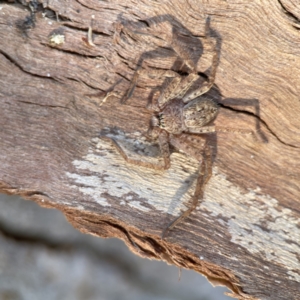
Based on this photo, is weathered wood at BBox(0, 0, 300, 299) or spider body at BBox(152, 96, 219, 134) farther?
spider body at BBox(152, 96, 219, 134)

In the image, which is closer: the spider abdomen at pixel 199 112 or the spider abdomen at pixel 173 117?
the spider abdomen at pixel 199 112

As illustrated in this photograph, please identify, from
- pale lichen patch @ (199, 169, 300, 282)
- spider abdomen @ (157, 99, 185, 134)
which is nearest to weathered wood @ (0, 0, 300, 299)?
pale lichen patch @ (199, 169, 300, 282)

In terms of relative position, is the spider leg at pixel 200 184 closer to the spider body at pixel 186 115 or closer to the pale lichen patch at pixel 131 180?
the pale lichen patch at pixel 131 180

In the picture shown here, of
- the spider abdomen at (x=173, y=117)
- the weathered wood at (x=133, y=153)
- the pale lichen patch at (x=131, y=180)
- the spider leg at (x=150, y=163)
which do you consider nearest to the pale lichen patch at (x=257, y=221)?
the weathered wood at (x=133, y=153)

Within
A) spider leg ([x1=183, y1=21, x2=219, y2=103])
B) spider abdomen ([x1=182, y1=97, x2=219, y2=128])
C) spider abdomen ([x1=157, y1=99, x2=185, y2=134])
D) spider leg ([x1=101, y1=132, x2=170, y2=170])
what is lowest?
spider leg ([x1=101, y1=132, x2=170, y2=170])

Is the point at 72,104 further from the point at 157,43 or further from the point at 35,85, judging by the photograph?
the point at 157,43

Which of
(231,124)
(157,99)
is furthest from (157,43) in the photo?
(231,124)

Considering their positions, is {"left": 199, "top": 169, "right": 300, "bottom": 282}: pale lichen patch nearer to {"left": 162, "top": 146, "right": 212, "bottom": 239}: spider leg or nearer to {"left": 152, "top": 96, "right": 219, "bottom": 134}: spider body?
{"left": 162, "top": 146, "right": 212, "bottom": 239}: spider leg
